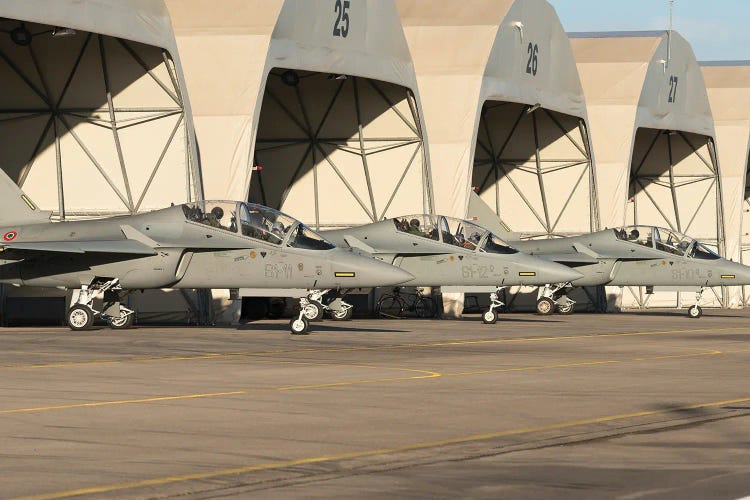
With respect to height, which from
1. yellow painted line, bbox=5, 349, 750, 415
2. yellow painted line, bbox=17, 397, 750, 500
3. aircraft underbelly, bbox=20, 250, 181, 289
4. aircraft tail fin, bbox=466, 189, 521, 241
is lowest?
yellow painted line, bbox=17, 397, 750, 500

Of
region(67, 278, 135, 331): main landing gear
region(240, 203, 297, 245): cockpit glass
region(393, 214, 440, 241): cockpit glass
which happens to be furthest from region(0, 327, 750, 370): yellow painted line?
region(67, 278, 135, 331): main landing gear

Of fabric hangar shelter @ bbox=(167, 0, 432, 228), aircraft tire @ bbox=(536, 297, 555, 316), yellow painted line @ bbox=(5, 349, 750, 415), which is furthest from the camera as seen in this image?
aircraft tire @ bbox=(536, 297, 555, 316)

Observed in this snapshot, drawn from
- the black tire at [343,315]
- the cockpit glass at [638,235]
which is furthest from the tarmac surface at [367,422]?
the cockpit glass at [638,235]

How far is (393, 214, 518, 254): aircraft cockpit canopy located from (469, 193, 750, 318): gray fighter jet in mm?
6722

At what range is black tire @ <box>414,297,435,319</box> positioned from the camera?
37.1 meters

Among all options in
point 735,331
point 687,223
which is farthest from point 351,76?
point 687,223

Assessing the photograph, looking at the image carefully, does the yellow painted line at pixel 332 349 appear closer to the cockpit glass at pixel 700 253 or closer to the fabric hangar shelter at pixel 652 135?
the cockpit glass at pixel 700 253

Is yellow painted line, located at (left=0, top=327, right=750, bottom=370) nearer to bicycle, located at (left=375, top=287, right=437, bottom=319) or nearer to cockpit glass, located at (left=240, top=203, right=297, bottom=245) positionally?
cockpit glass, located at (left=240, top=203, right=297, bottom=245)

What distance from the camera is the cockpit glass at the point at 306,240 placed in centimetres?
2464

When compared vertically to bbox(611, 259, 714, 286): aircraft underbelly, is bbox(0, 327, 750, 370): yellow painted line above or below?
below

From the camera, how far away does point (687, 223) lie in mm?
55281

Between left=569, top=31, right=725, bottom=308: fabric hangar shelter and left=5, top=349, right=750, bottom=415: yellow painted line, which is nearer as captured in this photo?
left=5, top=349, right=750, bottom=415: yellow painted line

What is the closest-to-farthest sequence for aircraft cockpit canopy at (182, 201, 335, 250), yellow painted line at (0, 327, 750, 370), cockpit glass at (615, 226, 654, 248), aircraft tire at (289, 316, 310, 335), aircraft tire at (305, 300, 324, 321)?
1. yellow painted line at (0, 327, 750, 370)
2. aircraft tire at (289, 316, 310, 335)
3. aircraft cockpit canopy at (182, 201, 335, 250)
4. aircraft tire at (305, 300, 324, 321)
5. cockpit glass at (615, 226, 654, 248)

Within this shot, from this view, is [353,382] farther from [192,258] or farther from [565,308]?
[565,308]
